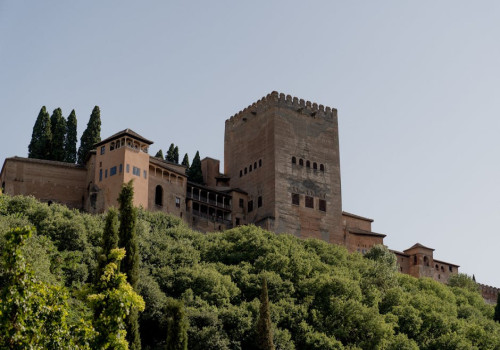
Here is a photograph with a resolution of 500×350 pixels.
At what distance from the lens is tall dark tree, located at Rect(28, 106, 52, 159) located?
55.8m

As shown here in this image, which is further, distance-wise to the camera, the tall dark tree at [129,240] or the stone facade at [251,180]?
the stone facade at [251,180]

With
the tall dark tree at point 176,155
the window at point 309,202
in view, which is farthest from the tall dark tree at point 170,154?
the window at point 309,202

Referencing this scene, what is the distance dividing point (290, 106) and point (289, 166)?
5.93 m

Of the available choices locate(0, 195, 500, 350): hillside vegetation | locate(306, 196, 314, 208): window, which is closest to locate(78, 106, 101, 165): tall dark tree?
locate(0, 195, 500, 350): hillside vegetation

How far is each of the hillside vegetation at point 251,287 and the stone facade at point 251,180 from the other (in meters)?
3.97

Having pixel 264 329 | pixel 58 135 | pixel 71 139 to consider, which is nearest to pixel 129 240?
pixel 264 329

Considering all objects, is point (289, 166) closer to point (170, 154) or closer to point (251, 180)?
point (251, 180)

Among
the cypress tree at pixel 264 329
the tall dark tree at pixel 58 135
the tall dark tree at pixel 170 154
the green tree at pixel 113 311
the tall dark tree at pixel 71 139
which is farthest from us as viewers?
the tall dark tree at pixel 170 154

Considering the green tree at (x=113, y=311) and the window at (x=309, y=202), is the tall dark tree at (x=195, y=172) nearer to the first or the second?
the window at (x=309, y=202)

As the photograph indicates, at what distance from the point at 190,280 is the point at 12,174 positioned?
1635cm

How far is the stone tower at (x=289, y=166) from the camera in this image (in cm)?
5847

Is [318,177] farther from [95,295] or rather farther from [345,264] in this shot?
[95,295]

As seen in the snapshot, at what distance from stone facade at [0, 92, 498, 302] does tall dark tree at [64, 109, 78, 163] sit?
16.4 feet

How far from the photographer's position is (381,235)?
63.6 metres
